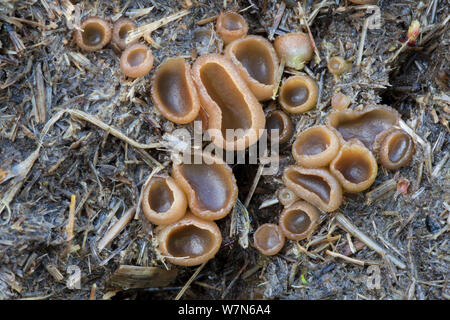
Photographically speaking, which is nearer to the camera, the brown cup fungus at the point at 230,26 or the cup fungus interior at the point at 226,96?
→ the cup fungus interior at the point at 226,96

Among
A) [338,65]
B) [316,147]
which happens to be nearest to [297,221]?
[316,147]

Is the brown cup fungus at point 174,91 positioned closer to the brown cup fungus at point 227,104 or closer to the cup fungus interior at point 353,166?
the brown cup fungus at point 227,104

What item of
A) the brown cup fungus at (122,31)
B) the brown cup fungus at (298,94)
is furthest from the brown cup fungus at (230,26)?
the brown cup fungus at (122,31)

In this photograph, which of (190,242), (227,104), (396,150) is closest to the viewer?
(396,150)

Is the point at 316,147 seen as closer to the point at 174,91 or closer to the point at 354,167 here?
the point at 354,167

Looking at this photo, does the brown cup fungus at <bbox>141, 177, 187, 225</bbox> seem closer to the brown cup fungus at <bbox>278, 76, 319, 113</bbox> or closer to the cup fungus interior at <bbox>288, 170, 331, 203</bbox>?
the cup fungus interior at <bbox>288, 170, 331, 203</bbox>

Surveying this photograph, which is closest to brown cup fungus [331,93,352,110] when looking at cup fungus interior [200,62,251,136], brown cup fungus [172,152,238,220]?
cup fungus interior [200,62,251,136]
